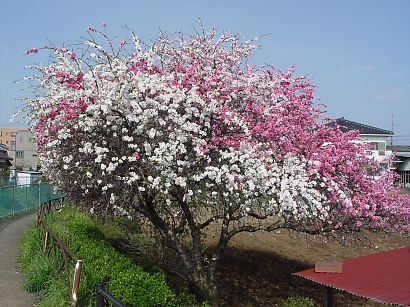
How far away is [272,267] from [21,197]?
1377 centimetres

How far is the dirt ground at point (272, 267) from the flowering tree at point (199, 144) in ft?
8.38

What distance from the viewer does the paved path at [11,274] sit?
852cm

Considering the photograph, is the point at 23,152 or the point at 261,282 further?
the point at 23,152

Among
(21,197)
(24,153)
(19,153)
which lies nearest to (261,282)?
(21,197)

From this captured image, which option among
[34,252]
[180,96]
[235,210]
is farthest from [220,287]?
[180,96]

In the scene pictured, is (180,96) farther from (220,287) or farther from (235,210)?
(220,287)

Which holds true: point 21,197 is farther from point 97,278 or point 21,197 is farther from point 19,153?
point 19,153

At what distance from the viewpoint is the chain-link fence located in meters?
21.0

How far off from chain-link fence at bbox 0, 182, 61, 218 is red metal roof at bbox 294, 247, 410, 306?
15.1 meters

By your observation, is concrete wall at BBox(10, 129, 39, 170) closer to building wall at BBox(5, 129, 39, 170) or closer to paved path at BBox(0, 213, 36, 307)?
building wall at BBox(5, 129, 39, 170)

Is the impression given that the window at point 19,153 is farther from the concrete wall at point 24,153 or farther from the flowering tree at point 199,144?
the flowering tree at point 199,144

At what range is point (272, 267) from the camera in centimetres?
1709

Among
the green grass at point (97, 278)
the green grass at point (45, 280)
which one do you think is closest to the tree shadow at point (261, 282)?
the green grass at point (97, 278)

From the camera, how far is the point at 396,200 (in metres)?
12.5
